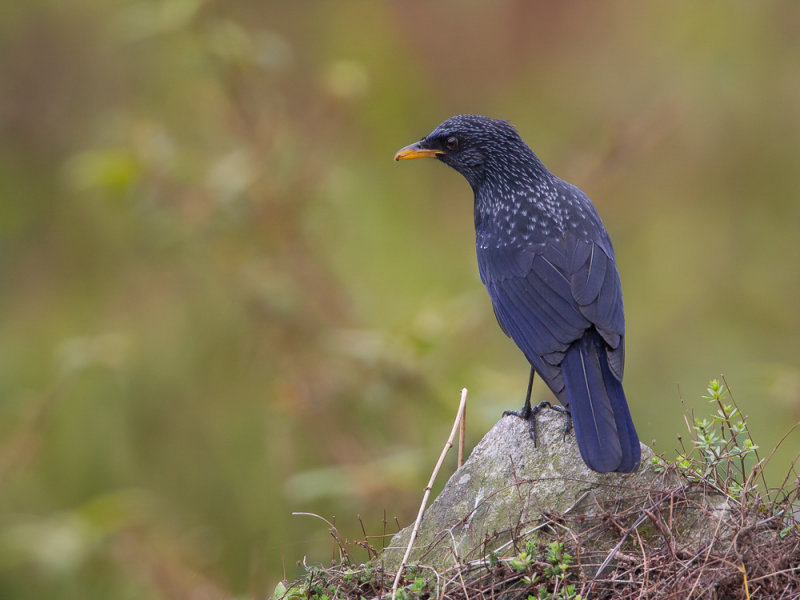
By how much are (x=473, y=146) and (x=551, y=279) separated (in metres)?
1.04

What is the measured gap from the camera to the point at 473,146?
4473 millimetres

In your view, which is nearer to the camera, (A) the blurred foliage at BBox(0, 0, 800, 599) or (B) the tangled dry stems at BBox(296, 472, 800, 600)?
(B) the tangled dry stems at BBox(296, 472, 800, 600)

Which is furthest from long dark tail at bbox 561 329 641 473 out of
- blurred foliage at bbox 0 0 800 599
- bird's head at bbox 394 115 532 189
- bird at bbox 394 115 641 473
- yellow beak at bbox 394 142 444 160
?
blurred foliage at bbox 0 0 800 599

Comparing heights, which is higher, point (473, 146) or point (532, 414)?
point (473, 146)

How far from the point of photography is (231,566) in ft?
20.8

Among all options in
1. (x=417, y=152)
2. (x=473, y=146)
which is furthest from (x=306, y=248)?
(x=473, y=146)

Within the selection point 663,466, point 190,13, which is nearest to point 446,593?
point 663,466

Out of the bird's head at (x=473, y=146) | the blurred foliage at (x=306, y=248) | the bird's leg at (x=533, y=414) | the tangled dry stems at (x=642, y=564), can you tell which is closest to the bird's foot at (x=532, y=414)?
the bird's leg at (x=533, y=414)

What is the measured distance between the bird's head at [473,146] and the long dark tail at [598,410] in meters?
1.26

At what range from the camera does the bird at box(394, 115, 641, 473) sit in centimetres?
316

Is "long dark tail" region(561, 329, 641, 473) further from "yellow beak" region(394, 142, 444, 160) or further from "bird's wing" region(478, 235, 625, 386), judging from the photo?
"yellow beak" region(394, 142, 444, 160)

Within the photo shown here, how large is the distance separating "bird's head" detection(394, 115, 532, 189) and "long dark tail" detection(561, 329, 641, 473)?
1257 mm

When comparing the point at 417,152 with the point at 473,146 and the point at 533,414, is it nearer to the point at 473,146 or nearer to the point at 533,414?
the point at 473,146

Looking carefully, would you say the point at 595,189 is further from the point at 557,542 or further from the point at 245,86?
the point at 557,542
